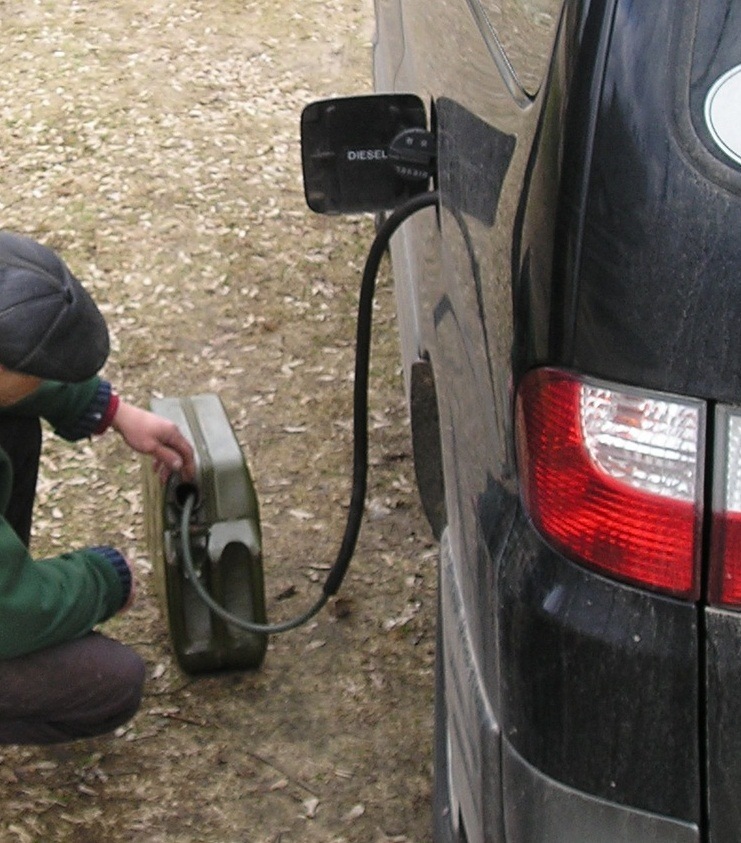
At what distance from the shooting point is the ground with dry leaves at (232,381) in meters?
3.01

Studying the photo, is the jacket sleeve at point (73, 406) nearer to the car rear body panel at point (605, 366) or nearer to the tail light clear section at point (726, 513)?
the car rear body panel at point (605, 366)

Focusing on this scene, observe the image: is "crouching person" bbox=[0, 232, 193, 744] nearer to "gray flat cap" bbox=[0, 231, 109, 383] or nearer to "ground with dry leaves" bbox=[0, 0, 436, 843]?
"gray flat cap" bbox=[0, 231, 109, 383]

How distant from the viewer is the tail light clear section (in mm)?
1507

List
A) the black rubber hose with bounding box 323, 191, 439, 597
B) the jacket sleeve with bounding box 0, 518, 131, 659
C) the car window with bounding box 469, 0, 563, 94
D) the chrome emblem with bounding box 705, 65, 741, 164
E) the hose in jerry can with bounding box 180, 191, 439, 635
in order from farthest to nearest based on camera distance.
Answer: the hose in jerry can with bounding box 180, 191, 439, 635 → the black rubber hose with bounding box 323, 191, 439, 597 → the jacket sleeve with bounding box 0, 518, 131, 659 → the car window with bounding box 469, 0, 563, 94 → the chrome emblem with bounding box 705, 65, 741, 164

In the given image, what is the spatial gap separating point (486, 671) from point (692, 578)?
0.38m

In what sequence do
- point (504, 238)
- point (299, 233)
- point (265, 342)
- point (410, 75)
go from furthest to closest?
point (299, 233), point (265, 342), point (410, 75), point (504, 238)

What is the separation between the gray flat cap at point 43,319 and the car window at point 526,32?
0.93 meters

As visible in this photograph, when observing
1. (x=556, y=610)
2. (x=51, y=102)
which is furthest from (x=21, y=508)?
(x=51, y=102)

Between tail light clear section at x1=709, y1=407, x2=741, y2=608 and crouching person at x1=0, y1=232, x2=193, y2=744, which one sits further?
crouching person at x1=0, y1=232, x2=193, y2=744

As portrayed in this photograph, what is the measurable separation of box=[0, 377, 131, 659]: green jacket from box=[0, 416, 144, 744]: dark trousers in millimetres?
50

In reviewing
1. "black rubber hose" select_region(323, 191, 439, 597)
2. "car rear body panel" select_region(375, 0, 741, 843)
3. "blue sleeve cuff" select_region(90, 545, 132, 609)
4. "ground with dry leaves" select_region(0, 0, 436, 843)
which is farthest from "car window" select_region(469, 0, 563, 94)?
"ground with dry leaves" select_region(0, 0, 436, 843)

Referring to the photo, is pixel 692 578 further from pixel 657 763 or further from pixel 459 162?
pixel 459 162

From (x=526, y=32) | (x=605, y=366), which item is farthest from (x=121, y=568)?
(x=605, y=366)

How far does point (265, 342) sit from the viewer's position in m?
4.64
